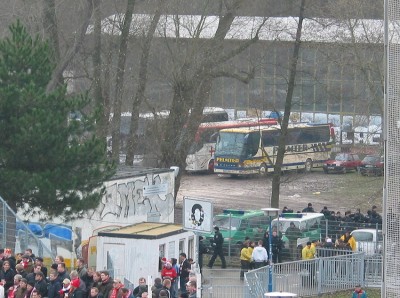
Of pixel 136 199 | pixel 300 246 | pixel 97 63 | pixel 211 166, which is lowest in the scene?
pixel 300 246

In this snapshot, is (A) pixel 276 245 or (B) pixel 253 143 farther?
(B) pixel 253 143

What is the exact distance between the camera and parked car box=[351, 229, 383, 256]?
34250 mm

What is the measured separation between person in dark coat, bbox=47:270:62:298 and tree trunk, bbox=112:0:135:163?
20.7 metres

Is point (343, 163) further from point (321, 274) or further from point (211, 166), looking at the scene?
point (321, 274)

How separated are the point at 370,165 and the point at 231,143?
7.20 meters

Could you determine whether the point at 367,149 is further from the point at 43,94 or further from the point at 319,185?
the point at 43,94

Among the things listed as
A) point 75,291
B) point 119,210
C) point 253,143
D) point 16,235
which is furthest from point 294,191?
point 75,291

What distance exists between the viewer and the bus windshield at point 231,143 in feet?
195

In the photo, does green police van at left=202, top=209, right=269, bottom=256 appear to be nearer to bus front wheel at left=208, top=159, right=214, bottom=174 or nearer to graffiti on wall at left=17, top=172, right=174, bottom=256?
graffiti on wall at left=17, top=172, right=174, bottom=256

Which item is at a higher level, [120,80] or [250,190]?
[120,80]

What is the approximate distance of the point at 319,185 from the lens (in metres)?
59.2

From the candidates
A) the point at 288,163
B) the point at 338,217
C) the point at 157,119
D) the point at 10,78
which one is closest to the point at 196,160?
the point at 288,163

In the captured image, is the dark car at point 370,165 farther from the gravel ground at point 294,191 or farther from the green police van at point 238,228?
the green police van at point 238,228

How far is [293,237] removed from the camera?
36.5m
